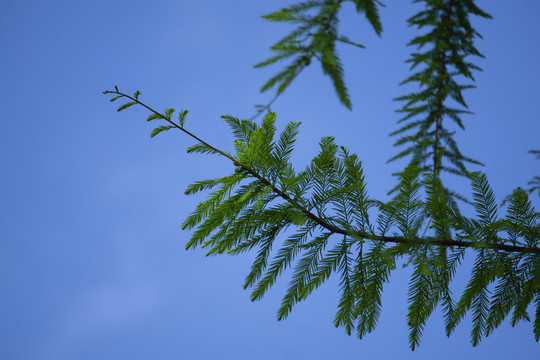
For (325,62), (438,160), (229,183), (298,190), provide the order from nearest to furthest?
(325,62)
(229,183)
(298,190)
(438,160)

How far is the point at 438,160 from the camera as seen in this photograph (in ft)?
10.6

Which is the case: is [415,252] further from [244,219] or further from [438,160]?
[438,160]

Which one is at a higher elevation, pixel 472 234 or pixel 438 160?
pixel 438 160

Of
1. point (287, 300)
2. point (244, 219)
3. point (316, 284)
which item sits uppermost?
point (244, 219)

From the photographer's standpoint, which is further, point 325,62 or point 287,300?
point 287,300

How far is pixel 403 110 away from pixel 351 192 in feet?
6.56

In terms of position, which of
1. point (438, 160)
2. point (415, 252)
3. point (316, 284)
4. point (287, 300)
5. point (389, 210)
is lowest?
point (287, 300)

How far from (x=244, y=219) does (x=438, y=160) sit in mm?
2409

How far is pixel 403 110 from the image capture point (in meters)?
3.35

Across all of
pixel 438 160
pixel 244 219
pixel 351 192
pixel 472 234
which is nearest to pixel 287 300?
pixel 244 219

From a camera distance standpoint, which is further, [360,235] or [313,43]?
[360,235]

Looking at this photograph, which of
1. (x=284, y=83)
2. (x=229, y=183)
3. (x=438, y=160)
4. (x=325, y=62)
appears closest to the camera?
(x=284, y=83)

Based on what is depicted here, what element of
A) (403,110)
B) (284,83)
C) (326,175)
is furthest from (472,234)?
(403,110)

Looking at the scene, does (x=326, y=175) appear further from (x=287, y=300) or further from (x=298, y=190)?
(x=287, y=300)
